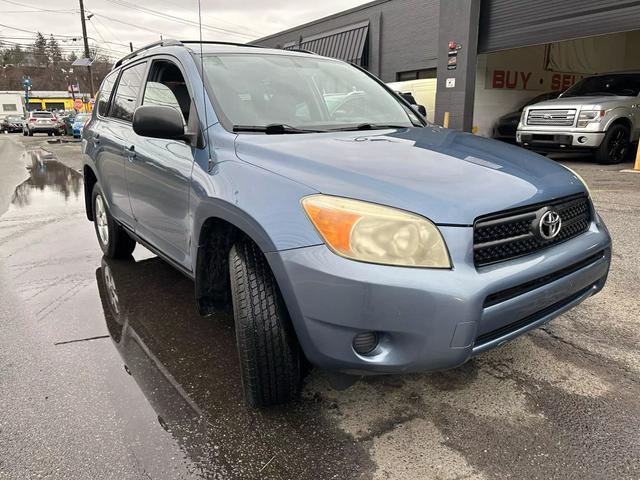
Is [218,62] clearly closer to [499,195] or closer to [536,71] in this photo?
[499,195]

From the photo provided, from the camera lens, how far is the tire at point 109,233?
4551 millimetres

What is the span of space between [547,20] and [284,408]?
13.1 metres

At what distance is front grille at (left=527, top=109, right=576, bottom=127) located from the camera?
10.1m

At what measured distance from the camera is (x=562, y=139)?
33.3 feet

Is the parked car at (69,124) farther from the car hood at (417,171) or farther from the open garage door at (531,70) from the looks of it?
the car hood at (417,171)

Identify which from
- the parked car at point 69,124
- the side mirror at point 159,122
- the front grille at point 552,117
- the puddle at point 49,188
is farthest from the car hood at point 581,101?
the parked car at point 69,124

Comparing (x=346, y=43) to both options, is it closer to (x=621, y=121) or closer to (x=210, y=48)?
(x=621, y=121)

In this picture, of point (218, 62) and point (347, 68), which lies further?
point (347, 68)

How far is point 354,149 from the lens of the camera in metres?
2.47

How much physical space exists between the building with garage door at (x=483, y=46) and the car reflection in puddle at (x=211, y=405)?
11.6 metres

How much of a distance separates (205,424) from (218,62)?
2.09 meters

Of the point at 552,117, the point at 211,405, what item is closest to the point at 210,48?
the point at 211,405

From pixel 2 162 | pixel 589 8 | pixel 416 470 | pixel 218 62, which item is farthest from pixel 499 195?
pixel 2 162

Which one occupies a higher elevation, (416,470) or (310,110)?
(310,110)
